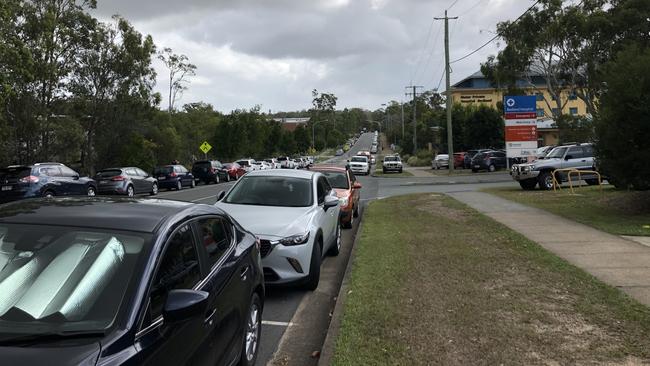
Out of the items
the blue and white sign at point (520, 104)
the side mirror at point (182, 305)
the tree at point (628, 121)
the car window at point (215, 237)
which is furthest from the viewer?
the blue and white sign at point (520, 104)

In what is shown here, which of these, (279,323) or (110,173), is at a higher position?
(110,173)

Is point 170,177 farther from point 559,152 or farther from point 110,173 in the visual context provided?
point 559,152

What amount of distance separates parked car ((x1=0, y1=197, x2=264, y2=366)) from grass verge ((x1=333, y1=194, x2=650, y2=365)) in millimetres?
1443

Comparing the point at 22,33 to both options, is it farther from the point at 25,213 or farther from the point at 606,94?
the point at 25,213

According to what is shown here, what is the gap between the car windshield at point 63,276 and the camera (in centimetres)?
273

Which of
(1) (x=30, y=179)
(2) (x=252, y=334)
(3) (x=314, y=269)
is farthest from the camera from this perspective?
(1) (x=30, y=179)

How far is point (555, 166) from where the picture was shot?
2206cm

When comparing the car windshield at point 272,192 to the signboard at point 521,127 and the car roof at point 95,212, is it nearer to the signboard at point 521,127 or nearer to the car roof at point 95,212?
the car roof at point 95,212

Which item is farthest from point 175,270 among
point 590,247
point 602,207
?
point 602,207

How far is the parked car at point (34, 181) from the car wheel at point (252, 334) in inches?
590

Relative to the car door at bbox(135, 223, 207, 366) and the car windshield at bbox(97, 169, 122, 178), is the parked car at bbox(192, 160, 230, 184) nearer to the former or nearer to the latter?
the car windshield at bbox(97, 169, 122, 178)

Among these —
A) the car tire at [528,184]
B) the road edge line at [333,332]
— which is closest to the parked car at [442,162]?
the car tire at [528,184]

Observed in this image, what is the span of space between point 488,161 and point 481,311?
121 feet

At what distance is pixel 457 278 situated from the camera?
7164 millimetres
